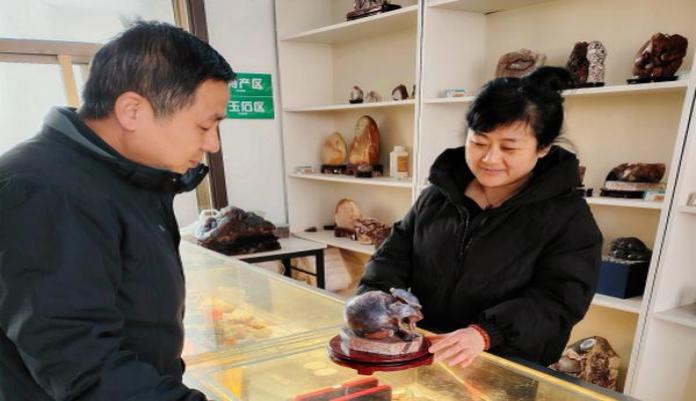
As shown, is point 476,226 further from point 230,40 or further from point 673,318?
point 230,40

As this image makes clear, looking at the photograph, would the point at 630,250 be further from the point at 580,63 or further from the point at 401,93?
the point at 401,93

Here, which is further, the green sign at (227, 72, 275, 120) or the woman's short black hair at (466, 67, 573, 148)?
the green sign at (227, 72, 275, 120)

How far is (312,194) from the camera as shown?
3.72 meters

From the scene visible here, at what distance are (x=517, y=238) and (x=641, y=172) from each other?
3.69ft

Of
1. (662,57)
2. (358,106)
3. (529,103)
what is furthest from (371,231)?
(529,103)

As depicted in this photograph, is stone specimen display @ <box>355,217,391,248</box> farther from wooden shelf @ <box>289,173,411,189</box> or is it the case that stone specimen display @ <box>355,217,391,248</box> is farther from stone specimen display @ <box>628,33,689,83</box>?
stone specimen display @ <box>628,33,689,83</box>

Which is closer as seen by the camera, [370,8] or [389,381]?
[389,381]

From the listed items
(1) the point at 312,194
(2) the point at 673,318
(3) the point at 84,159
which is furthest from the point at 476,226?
(1) the point at 312,194

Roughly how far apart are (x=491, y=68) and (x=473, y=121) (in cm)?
159

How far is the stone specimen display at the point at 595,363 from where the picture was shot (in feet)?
6.77

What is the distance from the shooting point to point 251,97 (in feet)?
11.2

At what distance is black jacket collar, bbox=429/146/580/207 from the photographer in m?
1.16

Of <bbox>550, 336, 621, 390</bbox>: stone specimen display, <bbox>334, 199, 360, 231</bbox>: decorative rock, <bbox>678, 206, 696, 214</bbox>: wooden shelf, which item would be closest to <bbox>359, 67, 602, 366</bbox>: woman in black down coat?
<bbox>678, 206, 696, 214</bbox>: wooden shelf

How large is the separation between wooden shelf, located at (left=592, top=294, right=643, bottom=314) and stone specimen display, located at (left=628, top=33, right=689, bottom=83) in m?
0.95
